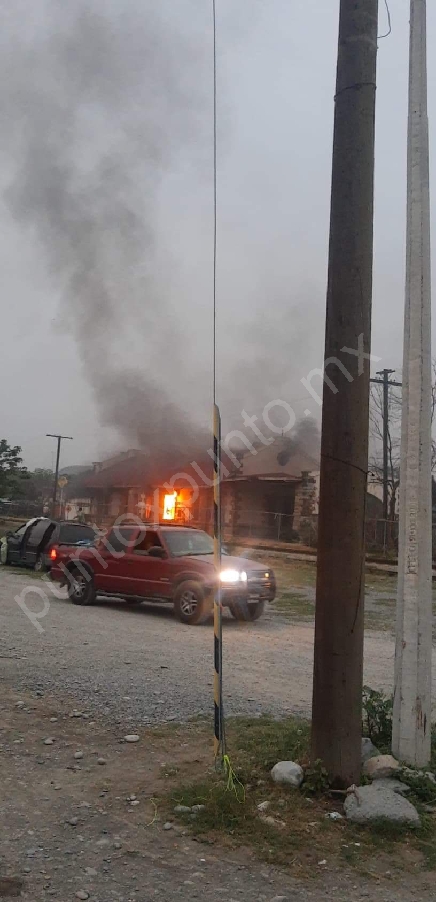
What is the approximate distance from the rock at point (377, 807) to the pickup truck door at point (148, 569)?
781 cm

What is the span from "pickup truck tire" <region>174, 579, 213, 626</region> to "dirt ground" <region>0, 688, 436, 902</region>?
5.71 m

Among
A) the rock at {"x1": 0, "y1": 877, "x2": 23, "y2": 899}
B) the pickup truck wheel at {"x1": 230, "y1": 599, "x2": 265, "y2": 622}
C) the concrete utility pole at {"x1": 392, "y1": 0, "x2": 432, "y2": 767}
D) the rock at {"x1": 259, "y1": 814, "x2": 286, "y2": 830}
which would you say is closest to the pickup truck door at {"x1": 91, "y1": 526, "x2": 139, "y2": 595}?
the pickup truck wheel at {"x1": 230, "y1": 599, "x2": 265, "y2": 622}

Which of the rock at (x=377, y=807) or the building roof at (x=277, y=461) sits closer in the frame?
the rock at (x=377, y=807)

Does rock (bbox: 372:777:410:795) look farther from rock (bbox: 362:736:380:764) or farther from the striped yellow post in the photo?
the striped yellow post

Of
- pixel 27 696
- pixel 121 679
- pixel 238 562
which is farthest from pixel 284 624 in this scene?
pixel 27 696

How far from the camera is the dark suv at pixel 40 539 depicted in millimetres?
18688

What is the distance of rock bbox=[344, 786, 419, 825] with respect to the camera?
406 centimetres

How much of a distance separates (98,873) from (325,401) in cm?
282

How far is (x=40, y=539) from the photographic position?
19750mm

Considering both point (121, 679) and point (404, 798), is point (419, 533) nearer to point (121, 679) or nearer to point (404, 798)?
point (404, 798)

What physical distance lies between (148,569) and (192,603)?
1.15 m

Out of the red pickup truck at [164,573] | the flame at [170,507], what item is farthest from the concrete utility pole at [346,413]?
the flame at [170,507]

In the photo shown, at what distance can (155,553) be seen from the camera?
40.1 ft

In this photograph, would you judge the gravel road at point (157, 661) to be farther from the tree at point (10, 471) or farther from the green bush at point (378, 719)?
the tree at point (10, 471)
